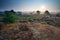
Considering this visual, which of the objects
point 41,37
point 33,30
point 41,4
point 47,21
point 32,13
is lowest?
point 41,37

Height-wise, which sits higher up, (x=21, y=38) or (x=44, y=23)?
(x=44, y=23)

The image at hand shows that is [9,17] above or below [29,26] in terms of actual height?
above

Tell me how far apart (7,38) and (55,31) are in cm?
77

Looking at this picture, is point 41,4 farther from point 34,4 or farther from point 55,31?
point 55,31

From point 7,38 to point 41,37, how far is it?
536 mm

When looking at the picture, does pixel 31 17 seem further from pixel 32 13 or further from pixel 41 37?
pixel 41 37

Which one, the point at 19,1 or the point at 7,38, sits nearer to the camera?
the point at 7,38

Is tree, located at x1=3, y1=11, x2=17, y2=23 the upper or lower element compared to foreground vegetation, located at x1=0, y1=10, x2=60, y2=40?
upper

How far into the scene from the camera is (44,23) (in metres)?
1.53

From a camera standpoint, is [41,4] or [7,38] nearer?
[7,38]

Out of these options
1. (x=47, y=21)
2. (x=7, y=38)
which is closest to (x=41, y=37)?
(x=47, y=21)

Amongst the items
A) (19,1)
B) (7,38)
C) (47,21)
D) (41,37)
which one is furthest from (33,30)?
(19,1)

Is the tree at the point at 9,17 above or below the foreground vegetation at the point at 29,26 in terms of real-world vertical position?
above

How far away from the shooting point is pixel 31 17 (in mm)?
1541
